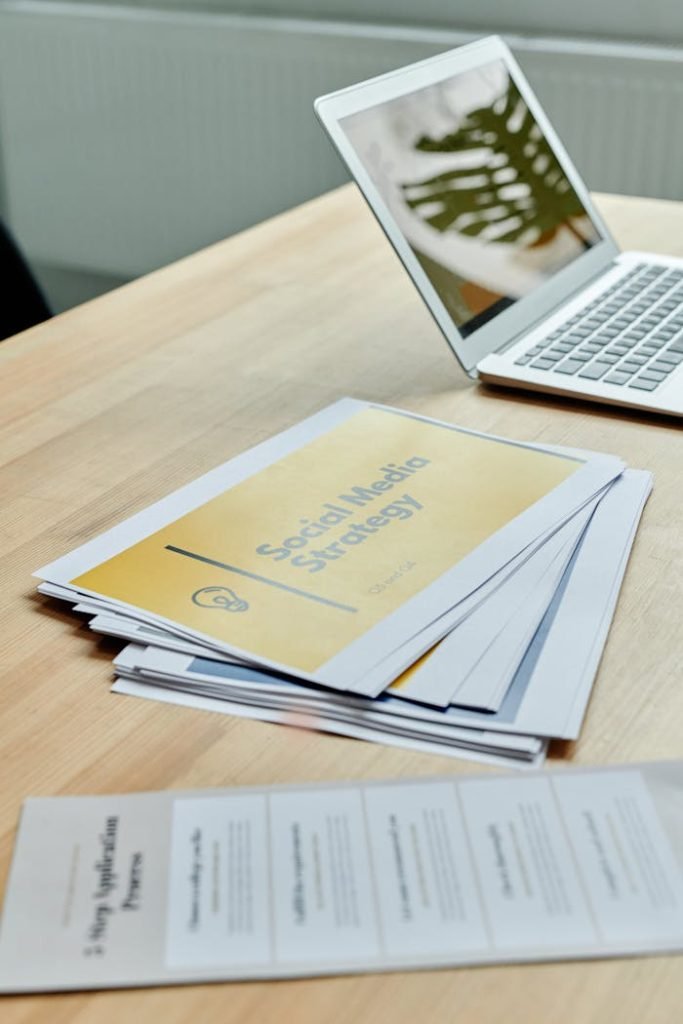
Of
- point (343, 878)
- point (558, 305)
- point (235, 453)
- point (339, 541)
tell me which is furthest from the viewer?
point (558, 305)

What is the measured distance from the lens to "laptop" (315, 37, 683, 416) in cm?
103

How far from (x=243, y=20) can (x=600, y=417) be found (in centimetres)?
208

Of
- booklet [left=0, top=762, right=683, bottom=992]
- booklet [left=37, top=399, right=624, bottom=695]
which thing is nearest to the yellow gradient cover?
booklet [left=37, top=399, right=624, bottom=695]

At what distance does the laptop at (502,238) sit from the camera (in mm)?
1025

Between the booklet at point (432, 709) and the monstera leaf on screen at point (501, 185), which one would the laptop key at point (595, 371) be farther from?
the booklet at point (432, 709)

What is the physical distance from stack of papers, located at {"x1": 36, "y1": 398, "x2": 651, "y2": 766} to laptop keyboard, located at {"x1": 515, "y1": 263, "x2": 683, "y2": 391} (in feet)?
0.45

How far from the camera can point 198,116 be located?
112 inches

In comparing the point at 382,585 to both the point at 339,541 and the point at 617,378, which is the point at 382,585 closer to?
the point at 339,541

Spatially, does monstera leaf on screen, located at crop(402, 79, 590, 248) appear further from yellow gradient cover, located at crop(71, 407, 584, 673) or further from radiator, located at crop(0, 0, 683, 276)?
radiator, located at crop(0, 0, 683, 276)

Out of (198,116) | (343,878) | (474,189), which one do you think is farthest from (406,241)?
(198,116)

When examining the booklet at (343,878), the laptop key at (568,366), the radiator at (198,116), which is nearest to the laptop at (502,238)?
the laptop key at (568,366)

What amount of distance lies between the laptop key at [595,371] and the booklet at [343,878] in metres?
0.48

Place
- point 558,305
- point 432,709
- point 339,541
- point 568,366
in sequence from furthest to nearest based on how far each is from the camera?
point 558,305 < point 568,366 < point 339,541 < point 432,709

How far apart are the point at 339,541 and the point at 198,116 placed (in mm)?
2285
